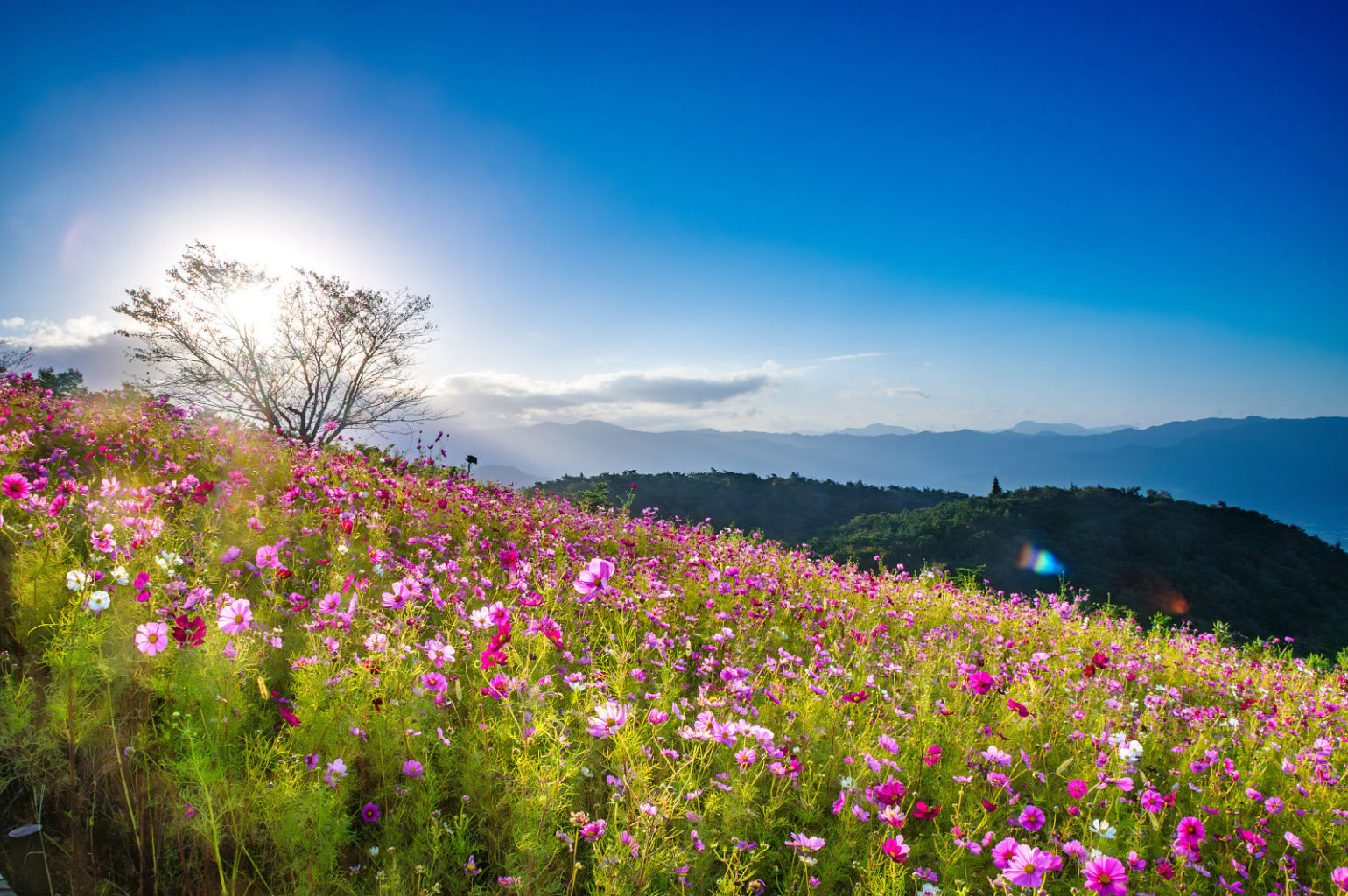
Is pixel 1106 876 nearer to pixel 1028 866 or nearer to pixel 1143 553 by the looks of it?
pixel 1028 866

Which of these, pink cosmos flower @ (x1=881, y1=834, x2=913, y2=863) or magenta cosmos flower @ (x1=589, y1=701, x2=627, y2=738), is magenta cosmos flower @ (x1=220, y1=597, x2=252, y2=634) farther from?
pink cosmos flower @ (x1=881, y1=834, x2=913, y2=863)

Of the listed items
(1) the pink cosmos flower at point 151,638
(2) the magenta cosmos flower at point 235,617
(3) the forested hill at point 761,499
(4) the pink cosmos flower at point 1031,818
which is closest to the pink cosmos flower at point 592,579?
(2) the magenta cosmos flower at point 235,617

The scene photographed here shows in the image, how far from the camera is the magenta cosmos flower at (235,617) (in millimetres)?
2102

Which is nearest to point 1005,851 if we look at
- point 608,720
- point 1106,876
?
point 1106,876

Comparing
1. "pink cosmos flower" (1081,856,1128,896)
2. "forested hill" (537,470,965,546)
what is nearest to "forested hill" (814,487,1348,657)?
"forested hill" (537,470,965,546)

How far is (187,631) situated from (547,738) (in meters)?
1.42

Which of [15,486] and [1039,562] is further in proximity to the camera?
[1039,562]

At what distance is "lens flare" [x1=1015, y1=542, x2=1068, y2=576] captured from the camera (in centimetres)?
2203

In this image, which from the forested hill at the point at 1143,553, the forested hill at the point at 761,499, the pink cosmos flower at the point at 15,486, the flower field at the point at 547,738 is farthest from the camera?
the forested hill at the point at 761,499

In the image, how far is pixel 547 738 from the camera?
2.45m

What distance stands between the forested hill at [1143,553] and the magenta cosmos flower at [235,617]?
19.2 meters

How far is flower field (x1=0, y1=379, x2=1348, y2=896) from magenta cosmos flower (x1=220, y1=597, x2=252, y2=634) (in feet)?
0.05

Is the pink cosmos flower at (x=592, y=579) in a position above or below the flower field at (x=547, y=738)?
above

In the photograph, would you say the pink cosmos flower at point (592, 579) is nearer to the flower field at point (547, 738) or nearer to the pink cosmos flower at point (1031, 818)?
the flower field at point (547, 738)
